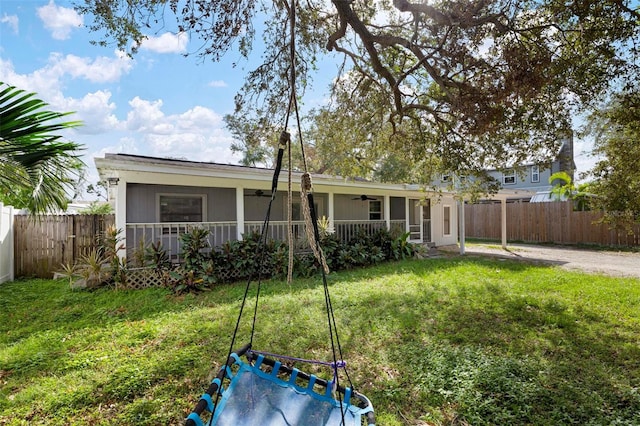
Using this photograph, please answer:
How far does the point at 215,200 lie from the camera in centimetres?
973

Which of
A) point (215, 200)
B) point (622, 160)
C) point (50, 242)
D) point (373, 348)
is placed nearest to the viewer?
point (373, 348)

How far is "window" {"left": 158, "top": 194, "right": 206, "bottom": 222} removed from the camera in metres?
9.02

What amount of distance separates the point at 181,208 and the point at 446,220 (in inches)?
444

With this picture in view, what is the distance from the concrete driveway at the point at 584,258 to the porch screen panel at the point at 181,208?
9352 mm

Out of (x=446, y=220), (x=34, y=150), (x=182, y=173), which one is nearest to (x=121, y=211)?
(x=182, y=173)

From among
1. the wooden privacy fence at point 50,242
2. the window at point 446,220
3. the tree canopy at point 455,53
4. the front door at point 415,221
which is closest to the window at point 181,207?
the wooden privacy fence at point 50,242

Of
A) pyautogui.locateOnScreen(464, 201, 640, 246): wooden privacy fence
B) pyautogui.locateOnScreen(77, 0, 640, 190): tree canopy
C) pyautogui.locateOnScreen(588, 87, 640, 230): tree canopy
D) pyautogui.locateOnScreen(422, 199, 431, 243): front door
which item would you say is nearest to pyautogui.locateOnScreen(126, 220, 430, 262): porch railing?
pyautogui.locateOnScreen(77, 0, 640, 190): tree canopy

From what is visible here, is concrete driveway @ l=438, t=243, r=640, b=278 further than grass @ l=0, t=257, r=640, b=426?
Yes

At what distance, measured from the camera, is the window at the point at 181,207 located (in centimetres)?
902

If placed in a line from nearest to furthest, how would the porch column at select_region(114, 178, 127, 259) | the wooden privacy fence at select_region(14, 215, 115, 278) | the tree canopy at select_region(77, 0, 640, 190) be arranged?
1. the tree canopy at select_region(77, 0, 640, 190)
2. the porch column at select_region(114, 178, 127, 259)
3. the wooden privacy fence at select_region(14, 215, 115, 278)

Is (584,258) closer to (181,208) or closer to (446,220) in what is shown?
(446,220)

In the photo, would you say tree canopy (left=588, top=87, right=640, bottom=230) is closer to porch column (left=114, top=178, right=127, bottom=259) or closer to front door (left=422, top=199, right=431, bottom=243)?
front door (left=422, top=199, right=431, bottom=243)

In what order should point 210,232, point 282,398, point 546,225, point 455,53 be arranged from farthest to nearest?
point 546,225 → point 210,232 → point 455,53 → point 282,398

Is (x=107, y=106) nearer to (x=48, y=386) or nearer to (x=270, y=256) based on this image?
(x=270, y=256)
